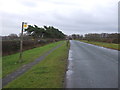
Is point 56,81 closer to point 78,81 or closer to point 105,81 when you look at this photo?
point 78,81

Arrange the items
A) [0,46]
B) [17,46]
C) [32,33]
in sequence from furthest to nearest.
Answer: [32,33], [17,46], [0,46]

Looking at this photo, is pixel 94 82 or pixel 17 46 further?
pixel 17 46

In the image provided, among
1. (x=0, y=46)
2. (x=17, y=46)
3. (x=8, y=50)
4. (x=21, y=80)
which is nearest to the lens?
(x=21, y=80)

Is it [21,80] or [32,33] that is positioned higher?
[32,33]

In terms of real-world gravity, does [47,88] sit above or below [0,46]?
below

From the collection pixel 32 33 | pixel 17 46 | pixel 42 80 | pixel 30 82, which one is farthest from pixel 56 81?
pixel 32 33

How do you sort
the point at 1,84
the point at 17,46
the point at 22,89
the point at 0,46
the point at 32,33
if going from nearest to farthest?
the point at 22,89 → the point at 1,84 → the point at 0,46 → the point at 17,46 → the point at 32,33

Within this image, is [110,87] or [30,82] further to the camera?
[30,82]

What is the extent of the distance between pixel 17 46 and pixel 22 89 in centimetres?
1698

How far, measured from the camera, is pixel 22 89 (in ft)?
18.5

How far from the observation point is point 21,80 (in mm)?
6812

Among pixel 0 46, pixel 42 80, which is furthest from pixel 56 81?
pixel 0 46

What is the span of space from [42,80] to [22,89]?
4.36ft

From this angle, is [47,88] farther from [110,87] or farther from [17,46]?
[17,46]
